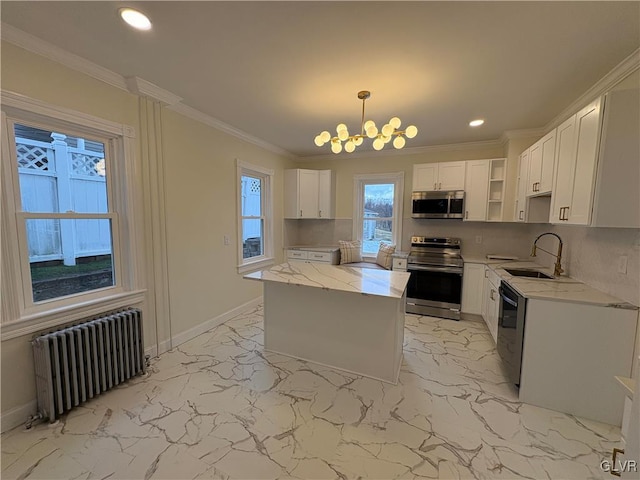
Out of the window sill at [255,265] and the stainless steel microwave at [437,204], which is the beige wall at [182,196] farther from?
the stainless steel microwave at [437,204]

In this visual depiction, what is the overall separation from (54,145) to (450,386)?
12.4ft

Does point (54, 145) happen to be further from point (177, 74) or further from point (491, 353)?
point (491, 353)

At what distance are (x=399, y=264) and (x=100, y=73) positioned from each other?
395 centimetres

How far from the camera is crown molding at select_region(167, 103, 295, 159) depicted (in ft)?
9.50

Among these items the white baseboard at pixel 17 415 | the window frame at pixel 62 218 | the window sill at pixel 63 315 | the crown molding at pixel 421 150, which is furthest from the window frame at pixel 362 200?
the white baseboard at pixel 17 415

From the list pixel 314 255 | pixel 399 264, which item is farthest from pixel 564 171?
pixel 314 255

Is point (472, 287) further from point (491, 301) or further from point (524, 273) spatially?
point (524, 273)

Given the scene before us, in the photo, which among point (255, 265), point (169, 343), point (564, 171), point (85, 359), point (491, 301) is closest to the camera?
point (85, 359)

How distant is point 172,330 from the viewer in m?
2.95

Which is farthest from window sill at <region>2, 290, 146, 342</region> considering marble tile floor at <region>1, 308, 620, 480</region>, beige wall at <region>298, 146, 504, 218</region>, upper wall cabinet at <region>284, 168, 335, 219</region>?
beige wall at <region>298, 146, 504, 218</region>

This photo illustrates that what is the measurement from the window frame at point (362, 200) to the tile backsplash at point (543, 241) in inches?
4.3

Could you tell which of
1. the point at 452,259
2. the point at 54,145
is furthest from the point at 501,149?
the point at 54,145

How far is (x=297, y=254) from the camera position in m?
4.95

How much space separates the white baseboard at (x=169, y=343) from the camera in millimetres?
1840
